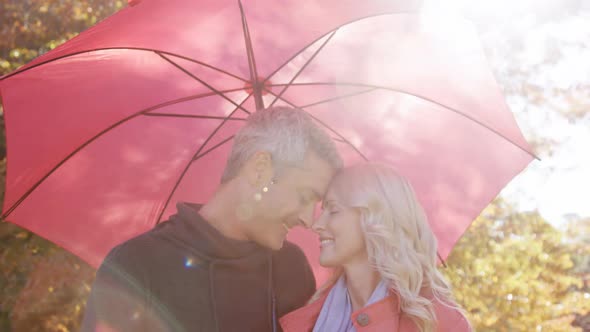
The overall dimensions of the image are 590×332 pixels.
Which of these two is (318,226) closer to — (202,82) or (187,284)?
(187,284)

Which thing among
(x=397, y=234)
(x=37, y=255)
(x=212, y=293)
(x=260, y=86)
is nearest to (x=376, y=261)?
(x=397, y=234)

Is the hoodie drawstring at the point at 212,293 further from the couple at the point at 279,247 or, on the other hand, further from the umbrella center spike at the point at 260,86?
the umbrella center spike at the point at 260,86

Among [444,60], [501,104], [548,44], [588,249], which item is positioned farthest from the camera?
[548,44]

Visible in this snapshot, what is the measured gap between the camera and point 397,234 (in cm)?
320

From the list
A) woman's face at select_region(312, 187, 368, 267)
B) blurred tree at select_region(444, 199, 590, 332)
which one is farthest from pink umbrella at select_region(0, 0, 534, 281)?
blurred tree at select_region(444, 199, 590, 332)

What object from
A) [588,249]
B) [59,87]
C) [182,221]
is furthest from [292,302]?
[588,249]

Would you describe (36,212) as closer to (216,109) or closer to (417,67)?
(216,109)

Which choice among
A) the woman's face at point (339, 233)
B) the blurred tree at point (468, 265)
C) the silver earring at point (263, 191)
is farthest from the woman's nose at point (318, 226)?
the blurred tree at point (468, 265)

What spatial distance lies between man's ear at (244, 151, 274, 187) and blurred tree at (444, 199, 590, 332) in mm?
5247

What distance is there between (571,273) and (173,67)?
25.4 ft

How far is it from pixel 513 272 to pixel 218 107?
18.4 feet

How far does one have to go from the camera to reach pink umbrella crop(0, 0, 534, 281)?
2.78 m

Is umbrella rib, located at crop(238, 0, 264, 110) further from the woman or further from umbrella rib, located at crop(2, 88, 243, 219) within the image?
the woman

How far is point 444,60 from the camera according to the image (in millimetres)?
3021
